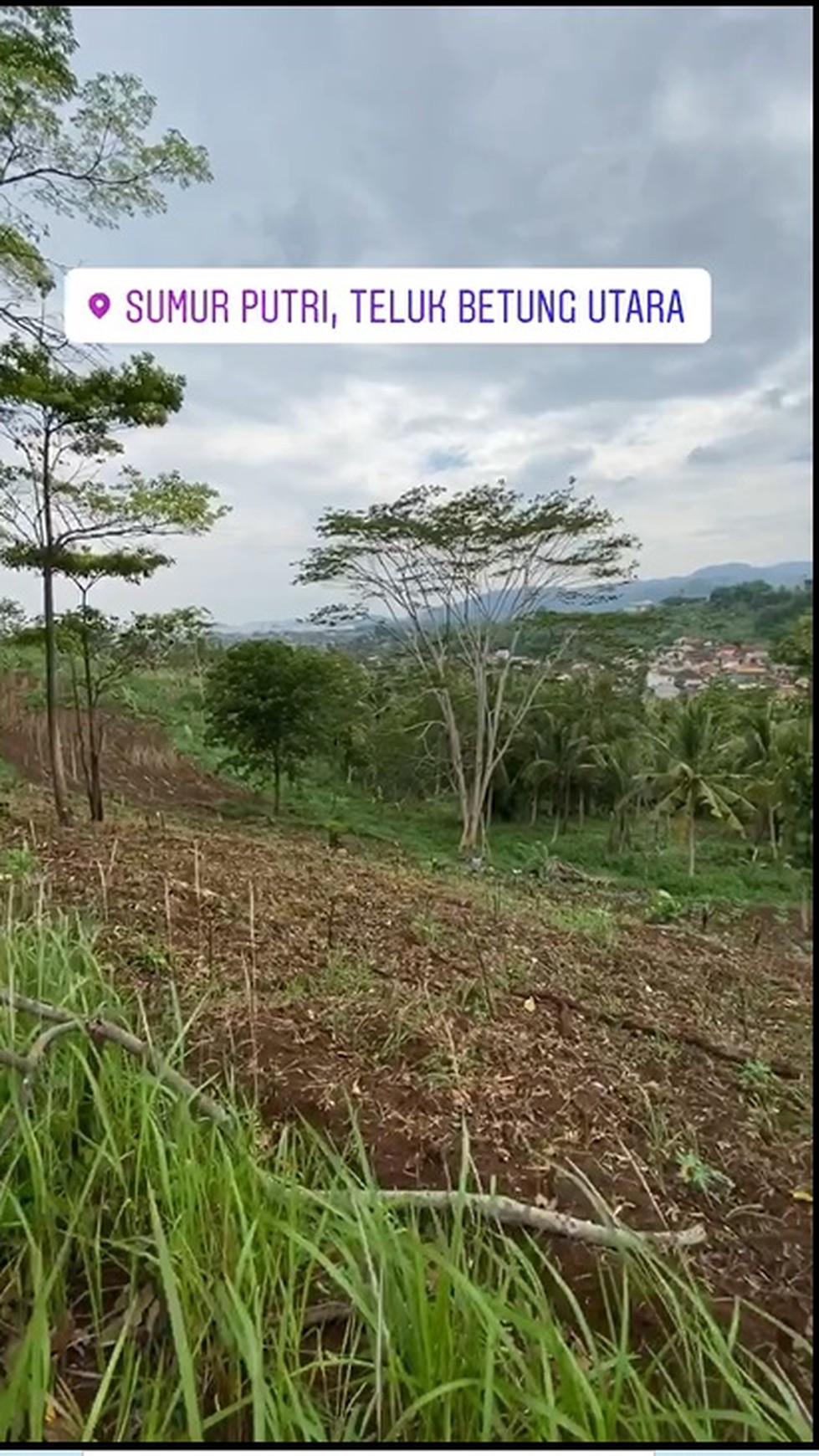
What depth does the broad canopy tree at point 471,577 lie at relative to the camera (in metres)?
0.94

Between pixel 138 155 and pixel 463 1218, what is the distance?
1213mm

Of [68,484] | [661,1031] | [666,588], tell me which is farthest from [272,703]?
[661,1031]

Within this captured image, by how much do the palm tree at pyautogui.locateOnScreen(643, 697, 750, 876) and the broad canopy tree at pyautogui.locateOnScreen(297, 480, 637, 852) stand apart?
187 mm

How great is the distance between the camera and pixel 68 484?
108cm

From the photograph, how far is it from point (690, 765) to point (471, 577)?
0.40 metres

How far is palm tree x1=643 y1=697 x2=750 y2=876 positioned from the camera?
2.99 feet

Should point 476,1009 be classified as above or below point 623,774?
below

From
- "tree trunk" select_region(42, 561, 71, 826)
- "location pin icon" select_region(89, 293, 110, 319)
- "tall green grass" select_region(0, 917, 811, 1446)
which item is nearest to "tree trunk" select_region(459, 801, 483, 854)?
"tall green grass" select_region(0, 917, 811, 1446)

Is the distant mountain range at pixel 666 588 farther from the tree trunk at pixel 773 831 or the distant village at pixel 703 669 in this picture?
the tree trunk at pixel 773 831

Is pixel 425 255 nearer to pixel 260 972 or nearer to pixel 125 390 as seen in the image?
pixel 125 390

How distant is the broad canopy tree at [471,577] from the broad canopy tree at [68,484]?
0.66 ft

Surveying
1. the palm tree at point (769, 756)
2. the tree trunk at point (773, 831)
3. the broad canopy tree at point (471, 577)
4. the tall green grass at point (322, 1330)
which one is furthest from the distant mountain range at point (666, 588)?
the tall green grass at point (322, 1330)

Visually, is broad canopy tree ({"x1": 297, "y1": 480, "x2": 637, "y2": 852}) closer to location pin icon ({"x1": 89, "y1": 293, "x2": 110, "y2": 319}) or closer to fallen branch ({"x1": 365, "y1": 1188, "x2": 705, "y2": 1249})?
location pin icon ({"x1": 89, "y1": 293, "x2": 110, "y2": 319})

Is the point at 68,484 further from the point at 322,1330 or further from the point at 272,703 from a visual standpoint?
the point at 322,1330
